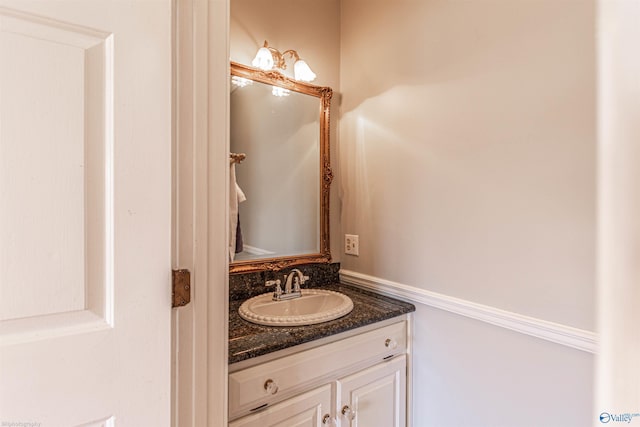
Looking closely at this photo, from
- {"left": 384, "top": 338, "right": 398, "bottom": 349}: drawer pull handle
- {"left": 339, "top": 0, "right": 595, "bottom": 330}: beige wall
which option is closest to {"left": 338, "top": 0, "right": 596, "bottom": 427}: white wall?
{"left": 339, "top": 0, "right": 595, "bottom": 330}: beige wall

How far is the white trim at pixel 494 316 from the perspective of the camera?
3.11 ft

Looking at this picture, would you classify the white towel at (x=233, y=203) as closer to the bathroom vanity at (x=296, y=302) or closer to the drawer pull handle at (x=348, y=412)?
the bathroom vanity at (x=296, y=302)

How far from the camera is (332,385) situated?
45.7 inches

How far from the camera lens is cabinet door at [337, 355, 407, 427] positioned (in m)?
1.19

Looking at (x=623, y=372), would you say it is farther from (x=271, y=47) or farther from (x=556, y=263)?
(x=271, y=47)

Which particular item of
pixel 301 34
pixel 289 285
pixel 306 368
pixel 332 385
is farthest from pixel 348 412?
pixel 301 34

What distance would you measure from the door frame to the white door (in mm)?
39

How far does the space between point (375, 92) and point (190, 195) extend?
3.98 feet

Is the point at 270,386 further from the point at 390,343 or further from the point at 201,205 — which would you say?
the point at 201,205

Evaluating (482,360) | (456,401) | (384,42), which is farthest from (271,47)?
(456,401)

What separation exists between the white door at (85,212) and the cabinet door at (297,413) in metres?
0.44

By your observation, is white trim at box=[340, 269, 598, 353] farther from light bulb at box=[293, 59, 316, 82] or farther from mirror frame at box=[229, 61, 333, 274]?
light bulb at box=[293, 59, 316, 82]

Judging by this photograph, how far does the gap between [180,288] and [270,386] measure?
548 millimetres

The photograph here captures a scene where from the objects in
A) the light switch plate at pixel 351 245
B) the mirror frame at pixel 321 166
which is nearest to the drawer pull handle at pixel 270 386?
the mirror frame at pixel 321 166
